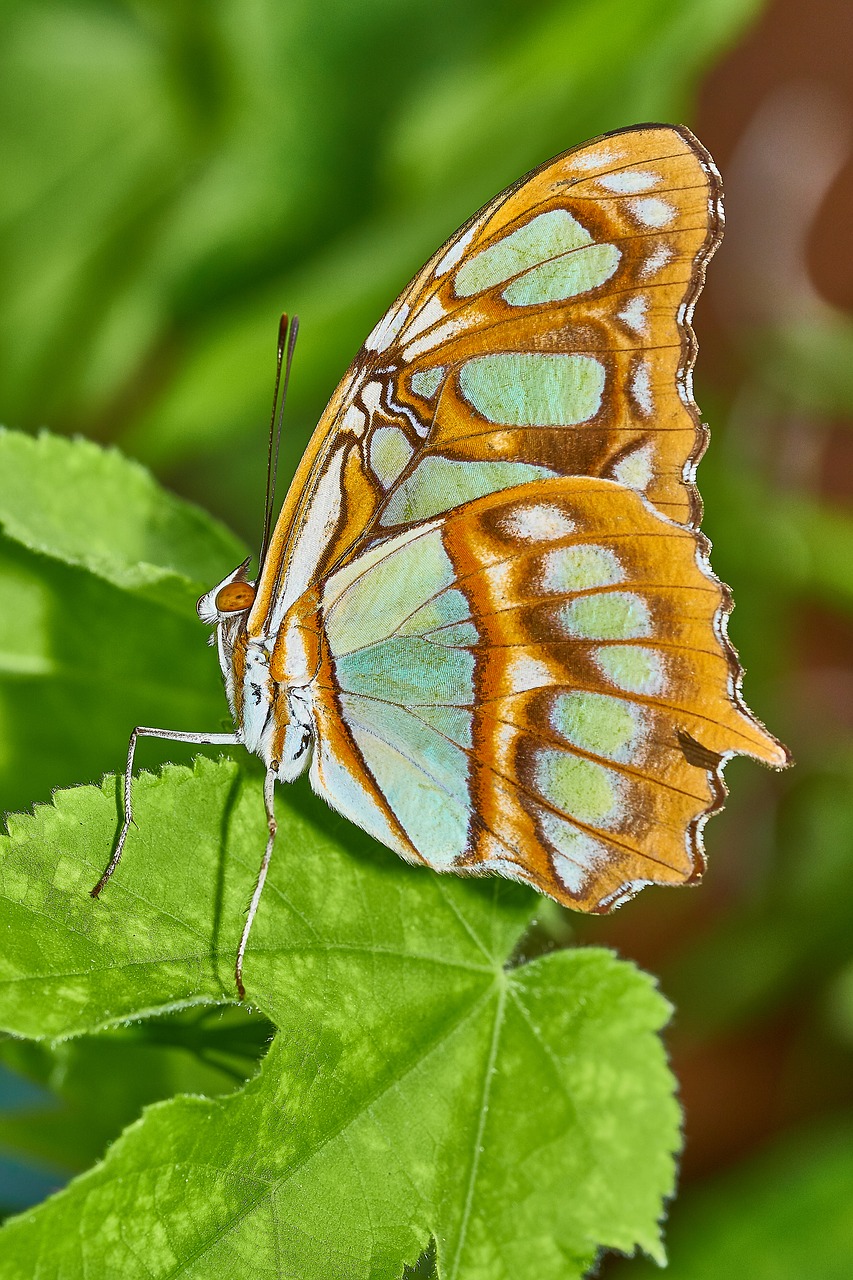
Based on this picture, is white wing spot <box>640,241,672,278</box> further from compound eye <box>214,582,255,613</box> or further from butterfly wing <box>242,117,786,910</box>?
compound eye <box>214,582,255,613</box>

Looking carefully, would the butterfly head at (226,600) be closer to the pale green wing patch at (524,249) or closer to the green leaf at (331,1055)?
the green leaf at (331,1055)

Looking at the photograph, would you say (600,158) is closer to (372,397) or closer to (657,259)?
(657,259)

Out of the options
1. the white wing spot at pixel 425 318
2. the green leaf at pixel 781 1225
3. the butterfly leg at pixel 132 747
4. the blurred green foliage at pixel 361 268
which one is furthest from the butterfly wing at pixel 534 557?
the green leaf at pixel 781 1225

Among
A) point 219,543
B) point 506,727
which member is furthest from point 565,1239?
point 219,543

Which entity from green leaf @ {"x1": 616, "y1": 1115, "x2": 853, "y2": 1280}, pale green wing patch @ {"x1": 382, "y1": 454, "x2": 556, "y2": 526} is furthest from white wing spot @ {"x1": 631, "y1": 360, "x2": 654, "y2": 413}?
green leaf @ {"x1": 616, "y1": 1115, "x2": 853, "y2": 1280}

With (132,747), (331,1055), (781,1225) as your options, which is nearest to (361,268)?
(132,747)
